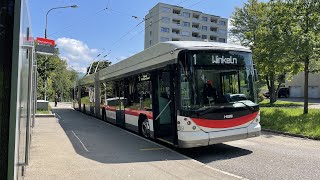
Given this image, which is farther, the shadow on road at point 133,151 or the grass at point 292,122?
the grass at point 292,122

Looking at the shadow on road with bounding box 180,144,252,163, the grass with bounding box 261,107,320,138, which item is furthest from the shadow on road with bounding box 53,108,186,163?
the grass with bounding box 261,107,320,138

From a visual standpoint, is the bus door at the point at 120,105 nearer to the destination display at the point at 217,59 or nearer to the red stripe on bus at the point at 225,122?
the destination display at the point at 217,59

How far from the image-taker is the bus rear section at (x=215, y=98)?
8.72m

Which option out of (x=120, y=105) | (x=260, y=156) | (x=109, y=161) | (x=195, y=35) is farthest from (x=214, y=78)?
(x=195, y=35)

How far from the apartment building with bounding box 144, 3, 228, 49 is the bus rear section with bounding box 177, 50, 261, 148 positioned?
7011 centimetres

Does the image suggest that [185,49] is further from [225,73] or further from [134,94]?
[134,94]

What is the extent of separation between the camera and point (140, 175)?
705 centimetres

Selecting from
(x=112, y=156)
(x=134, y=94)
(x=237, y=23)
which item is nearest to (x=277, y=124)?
(x=134, y=94)

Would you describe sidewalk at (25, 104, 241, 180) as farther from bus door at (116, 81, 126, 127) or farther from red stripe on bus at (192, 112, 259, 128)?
bus door at (116, 81, 126, 127)

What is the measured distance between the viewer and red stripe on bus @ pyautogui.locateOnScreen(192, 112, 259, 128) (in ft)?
28.6

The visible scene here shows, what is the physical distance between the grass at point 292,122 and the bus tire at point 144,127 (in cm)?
620

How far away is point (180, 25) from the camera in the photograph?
87.4m

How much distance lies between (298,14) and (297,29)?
1183mm

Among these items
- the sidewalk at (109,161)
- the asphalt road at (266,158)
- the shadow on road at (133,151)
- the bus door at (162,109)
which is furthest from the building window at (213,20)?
the bus door at (162,109)
